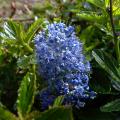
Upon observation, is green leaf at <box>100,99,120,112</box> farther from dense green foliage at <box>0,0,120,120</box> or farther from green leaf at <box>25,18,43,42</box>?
green leaf at <box>25,18,43,42</box>

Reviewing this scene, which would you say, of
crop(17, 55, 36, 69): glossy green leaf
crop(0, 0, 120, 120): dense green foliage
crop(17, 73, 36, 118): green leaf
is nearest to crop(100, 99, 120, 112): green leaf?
crop(0, 0, 120, 120): dense green foliage

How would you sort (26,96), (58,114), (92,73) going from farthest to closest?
(92,73)
(26,96)
(58,114)

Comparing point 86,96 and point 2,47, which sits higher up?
point 2,47

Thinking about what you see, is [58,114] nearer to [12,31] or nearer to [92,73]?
[92,73]

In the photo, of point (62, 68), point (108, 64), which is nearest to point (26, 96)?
point (62, 68)

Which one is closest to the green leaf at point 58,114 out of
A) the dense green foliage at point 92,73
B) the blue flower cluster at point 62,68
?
the dense green foliage at point 92,73

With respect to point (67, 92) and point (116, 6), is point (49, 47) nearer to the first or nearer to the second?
point (67, 92)

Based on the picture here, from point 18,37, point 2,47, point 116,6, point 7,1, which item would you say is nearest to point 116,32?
point 116,6
